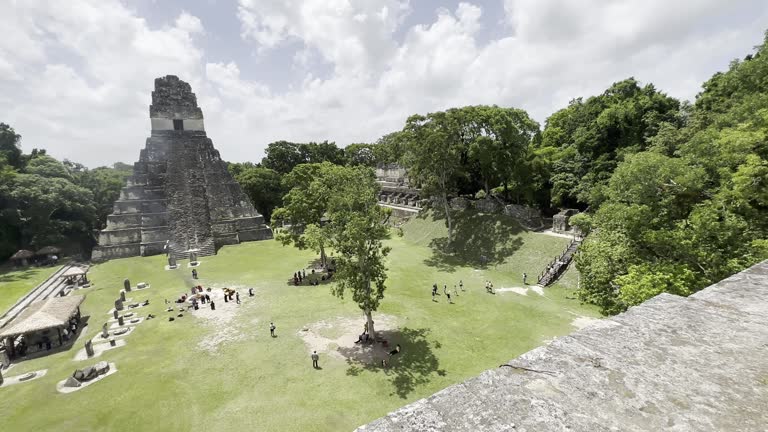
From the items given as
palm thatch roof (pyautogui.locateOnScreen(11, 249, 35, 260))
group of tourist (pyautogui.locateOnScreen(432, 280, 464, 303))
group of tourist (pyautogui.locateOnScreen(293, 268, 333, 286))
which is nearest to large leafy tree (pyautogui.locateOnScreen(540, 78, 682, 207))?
group of tourist (pyautogui.locateOnScreen(432, 280, 464, 303))

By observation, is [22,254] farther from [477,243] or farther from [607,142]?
[607,142]

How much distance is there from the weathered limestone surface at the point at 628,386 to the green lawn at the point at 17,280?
35.4 meters

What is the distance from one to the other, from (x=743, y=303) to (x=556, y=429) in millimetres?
3511

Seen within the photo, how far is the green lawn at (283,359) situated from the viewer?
13.2 m

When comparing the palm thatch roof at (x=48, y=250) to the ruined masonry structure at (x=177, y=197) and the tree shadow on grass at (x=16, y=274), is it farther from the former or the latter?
the ruined masonry structure at (x=177, y=197)

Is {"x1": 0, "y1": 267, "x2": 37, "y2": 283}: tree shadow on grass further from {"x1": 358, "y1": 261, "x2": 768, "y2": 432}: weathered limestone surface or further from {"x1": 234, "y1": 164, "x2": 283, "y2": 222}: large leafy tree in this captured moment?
{"x1": 358, "y1": 261, "x2": 768, "y2": 432}: weathered limestone surface

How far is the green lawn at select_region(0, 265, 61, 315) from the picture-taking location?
2695 centimetres

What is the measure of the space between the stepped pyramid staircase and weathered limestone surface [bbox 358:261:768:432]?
2342cm

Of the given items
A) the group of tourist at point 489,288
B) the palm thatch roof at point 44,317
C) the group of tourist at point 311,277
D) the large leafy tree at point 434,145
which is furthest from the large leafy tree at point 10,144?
the group of tourist at point 489,288

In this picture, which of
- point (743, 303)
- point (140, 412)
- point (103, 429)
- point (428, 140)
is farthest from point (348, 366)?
point (428, 140)

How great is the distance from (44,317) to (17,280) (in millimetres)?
18888

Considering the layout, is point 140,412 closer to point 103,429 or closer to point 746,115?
point 103,429

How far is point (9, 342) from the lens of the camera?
60.6ft

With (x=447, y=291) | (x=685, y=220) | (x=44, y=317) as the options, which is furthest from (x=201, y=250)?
(x=685, y=220)
